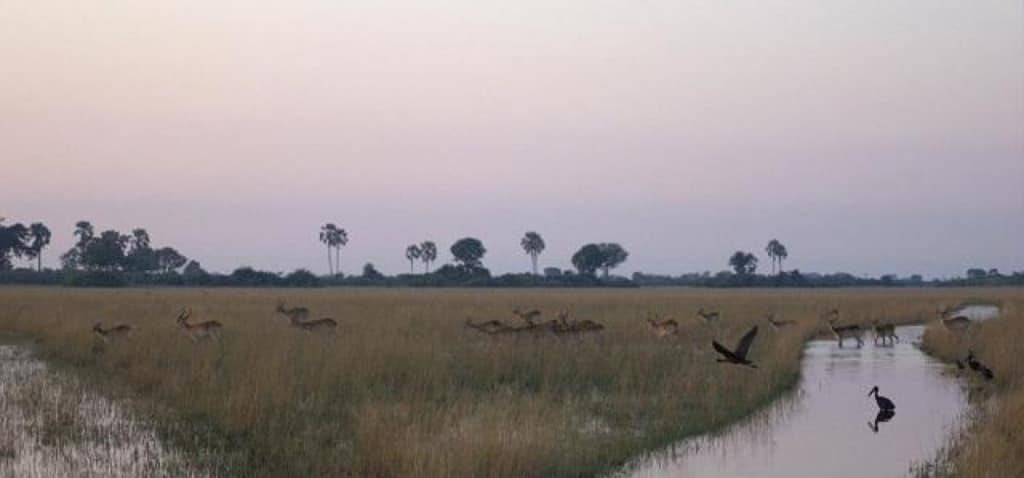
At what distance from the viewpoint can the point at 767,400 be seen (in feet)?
56.1

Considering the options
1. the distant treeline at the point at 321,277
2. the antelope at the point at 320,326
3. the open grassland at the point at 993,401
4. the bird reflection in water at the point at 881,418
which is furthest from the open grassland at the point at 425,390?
the distant treeline at the point at 321,277

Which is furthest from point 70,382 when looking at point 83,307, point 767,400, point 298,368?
point 83,307

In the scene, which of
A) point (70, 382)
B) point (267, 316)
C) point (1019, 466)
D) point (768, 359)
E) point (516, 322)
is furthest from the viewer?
point (267, 316)

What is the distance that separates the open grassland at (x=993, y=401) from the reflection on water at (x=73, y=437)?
7301mm

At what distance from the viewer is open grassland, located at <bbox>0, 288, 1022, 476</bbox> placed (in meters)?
11.0

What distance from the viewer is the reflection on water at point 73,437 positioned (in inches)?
422

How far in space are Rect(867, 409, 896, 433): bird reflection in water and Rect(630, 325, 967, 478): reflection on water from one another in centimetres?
1

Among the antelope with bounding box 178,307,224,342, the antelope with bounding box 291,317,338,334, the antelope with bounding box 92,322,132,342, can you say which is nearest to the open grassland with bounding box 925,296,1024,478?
the antelope with bounding box 291,317,338,334

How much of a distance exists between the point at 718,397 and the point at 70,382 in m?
10.5

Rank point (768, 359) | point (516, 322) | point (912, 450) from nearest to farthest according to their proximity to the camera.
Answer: point (912, 450), point (768, 359), point (516, 322)

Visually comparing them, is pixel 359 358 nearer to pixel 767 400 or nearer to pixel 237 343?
pixel 237 343

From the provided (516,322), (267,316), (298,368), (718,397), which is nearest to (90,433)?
(298,368)

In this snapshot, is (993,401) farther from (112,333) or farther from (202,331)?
(112,333)

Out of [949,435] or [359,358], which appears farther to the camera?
[359,358]
